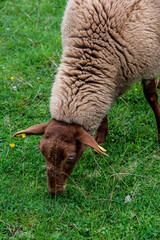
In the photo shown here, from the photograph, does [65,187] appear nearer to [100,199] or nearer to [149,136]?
[100,199]

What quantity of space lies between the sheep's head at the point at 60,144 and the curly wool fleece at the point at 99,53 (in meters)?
0.15

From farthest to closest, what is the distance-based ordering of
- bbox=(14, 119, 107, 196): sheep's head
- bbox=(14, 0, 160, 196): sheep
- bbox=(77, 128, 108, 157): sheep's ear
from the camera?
bbox=(14, 0, 160, 196): sheep, bbox=(14, 119, 107, 196): sheep's head, bbox=(77, 128, 108, 157): sheep's ear

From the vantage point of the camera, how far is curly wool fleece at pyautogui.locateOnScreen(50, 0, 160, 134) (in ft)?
12.0

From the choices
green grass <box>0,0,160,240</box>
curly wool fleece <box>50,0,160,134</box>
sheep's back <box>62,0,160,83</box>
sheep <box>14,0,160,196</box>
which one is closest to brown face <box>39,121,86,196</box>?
sheep <box>14,0,160,196</box>

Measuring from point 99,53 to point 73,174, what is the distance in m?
1.65

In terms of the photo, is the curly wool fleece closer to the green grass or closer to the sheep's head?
the sheep's head

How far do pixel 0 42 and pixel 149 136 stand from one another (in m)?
3.75

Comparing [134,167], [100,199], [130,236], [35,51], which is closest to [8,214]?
[100,199]

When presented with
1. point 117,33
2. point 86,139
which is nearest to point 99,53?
point 117,33

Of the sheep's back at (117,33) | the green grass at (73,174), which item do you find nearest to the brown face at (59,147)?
the green grass at (73,174)

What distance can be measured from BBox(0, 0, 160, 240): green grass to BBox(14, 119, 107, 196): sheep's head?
0.47 meters

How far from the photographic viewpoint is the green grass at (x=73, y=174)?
143 inches

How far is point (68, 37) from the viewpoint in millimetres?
3988

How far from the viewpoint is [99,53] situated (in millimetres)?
3715
